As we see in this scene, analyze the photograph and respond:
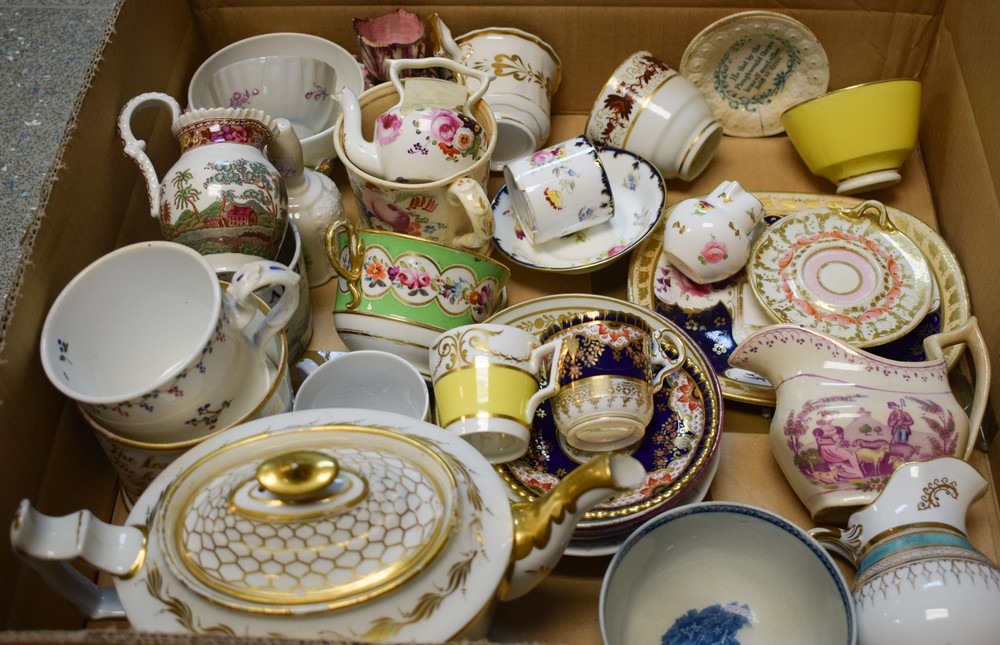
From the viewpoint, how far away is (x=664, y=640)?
0.77 metres

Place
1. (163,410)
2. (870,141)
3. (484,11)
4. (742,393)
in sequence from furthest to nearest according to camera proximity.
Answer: (484,11), (870,141), (742,393), (163,410)

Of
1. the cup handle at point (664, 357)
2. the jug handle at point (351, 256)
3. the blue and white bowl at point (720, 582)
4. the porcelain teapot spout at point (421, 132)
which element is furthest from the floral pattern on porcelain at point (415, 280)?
the blue and white bowl at point (720, 582)

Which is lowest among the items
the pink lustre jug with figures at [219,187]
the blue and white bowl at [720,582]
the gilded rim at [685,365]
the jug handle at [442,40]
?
the blue and white bowl at [720,582]

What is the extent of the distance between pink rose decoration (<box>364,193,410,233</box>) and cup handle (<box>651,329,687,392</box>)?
12.1 inches

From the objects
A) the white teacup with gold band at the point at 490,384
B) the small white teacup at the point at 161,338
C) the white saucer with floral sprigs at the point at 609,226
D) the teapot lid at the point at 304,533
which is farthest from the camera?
the white saucer with floral sprigs at the point at 609,226

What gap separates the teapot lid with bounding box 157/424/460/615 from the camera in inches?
20.5

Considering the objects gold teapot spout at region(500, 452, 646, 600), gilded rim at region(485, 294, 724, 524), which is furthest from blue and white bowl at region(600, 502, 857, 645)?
gold teapot spout at region(500, 452, 646, 600)

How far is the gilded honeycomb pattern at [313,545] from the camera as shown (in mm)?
523

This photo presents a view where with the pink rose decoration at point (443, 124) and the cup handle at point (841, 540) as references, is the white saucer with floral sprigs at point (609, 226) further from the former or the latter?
the cup handle at point (841, 540)

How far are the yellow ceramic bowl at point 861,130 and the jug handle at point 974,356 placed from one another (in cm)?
29

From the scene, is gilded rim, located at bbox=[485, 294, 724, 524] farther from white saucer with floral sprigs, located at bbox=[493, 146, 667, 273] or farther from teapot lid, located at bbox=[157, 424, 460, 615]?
teapot lid, located at bbox=[157, 424, 460, 615]

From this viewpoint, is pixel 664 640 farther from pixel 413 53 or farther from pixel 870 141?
pixel 413 53

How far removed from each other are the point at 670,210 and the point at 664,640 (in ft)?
1.66

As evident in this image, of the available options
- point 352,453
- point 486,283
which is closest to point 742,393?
point 486,283
